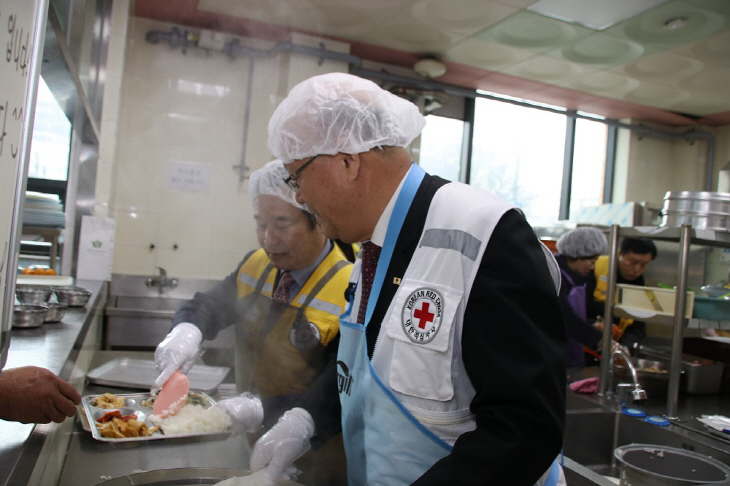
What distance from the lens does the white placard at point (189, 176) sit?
375cm

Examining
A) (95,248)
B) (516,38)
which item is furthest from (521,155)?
(95,248)

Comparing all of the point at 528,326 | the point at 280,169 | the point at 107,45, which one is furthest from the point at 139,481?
the point at 107,45

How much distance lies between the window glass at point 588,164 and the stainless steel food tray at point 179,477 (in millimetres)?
5575

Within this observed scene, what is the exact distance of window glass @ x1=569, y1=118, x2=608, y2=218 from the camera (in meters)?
6.10

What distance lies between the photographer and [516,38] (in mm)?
3873

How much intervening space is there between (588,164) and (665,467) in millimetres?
4870

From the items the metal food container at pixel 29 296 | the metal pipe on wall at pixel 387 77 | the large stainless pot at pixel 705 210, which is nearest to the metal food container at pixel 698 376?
the large stainless pot at pixel 705 210

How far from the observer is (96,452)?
50.6 inches

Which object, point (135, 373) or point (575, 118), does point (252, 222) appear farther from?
point (575, 118)

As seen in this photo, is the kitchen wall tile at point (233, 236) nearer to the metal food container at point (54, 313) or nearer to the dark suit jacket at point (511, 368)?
the metal food container at point (54, 313)

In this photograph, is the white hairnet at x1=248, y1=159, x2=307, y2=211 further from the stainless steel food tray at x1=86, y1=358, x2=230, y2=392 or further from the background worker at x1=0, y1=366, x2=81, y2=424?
the background worker at x1=0, y1=366, x2=81, y2=424

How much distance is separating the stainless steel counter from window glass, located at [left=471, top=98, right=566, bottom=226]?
4.05 metres

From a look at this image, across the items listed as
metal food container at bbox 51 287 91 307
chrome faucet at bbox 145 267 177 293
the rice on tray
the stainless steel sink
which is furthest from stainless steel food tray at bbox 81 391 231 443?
chrome faucet at bbox 145 267 177 293

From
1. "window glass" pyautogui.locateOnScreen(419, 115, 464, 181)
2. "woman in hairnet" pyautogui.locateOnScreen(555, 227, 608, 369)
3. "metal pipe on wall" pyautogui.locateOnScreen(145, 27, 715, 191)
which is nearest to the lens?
"woman in hairnet" pyautogui.locateOnScreen(555, 227, 608, 369)
